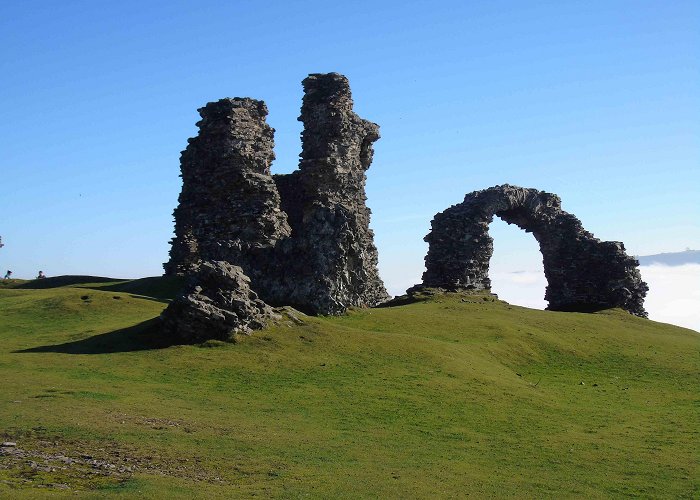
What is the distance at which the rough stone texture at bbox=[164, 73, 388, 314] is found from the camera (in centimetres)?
3319

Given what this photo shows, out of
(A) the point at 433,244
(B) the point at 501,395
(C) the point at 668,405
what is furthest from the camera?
(A) the point at 433,244

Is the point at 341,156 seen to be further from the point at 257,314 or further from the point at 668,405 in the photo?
the point at 668,405

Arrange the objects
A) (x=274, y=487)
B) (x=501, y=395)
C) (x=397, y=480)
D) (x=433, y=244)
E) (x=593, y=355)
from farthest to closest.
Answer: (x=433, y=244)
(x=593, y=355)
(x=501, y=395)
(x=397, y=480)
(x=274, y=487)

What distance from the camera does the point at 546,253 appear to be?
5338cm

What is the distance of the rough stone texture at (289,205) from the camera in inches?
1307

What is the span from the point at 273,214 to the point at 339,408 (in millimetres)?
18286

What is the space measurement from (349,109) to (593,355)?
62.5 feet

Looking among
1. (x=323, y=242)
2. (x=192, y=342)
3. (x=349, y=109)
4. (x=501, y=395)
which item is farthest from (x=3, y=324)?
(x=349, y=109)

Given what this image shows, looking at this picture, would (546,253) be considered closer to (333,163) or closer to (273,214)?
(333,163)

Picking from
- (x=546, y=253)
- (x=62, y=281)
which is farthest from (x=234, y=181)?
(x=546, y=253)

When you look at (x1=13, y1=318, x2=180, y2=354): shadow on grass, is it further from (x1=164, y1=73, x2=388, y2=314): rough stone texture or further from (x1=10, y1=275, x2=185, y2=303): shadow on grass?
(x1=10, y1=275, x2=185, y2=303): shadow on grass

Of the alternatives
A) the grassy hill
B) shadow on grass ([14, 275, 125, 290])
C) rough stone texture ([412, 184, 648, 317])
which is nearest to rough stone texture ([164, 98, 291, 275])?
the grassy hill

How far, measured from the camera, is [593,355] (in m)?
34.0

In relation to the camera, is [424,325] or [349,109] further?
[349,109]
